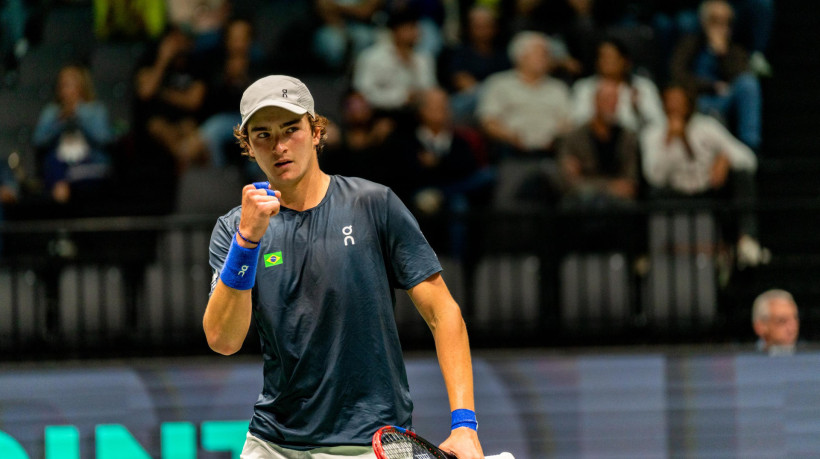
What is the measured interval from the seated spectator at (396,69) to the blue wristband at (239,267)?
6.03 metres

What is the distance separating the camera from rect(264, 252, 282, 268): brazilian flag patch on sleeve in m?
3.34

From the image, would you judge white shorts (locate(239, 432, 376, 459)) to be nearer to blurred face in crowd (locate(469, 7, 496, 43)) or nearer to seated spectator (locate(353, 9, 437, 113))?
seated spectator (locate(353, 9, 437, 113))

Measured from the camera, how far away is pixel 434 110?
28.9 feet

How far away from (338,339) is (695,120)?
607 centimetres

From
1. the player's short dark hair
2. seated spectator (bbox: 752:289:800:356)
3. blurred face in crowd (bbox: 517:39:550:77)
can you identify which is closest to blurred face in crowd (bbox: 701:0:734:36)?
blurred face in crowd (bbox: 517:39:550:77)

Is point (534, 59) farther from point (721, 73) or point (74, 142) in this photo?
point (74, 142)

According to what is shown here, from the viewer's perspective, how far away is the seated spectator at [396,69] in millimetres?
9133

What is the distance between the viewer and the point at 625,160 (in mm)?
8609

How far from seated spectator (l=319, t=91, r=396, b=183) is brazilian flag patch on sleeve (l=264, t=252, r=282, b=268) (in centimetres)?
519

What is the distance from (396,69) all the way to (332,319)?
6145mm

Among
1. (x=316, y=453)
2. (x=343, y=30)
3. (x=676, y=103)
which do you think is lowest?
(x=316, y=453)

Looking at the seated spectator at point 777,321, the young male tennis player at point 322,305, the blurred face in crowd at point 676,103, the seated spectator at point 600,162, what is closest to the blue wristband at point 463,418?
the young male tennis player at point 322,305

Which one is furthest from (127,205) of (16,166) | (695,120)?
(695,120)

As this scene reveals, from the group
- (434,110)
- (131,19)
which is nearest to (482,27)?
(434,110)
